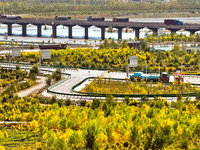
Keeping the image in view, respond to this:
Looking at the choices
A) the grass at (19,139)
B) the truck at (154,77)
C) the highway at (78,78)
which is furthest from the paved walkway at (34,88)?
the grass at (19,139)

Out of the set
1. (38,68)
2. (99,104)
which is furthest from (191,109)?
(38,68)

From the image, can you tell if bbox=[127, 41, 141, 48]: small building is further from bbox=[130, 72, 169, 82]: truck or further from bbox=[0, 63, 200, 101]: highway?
bbox=[130, 72, 169, 82]: truck

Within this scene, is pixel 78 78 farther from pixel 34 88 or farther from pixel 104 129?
pixel 104 129

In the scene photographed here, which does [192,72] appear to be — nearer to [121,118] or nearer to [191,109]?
[191,109]

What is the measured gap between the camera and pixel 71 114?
137 feet

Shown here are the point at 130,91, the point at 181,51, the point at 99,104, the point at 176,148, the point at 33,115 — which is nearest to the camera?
the point at 176,148

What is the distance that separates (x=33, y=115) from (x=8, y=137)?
5.42m

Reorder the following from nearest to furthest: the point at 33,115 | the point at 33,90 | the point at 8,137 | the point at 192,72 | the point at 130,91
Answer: the point at 8,137
the point at 33,115
the point at 130,91
the point at 33,90
the point at 192,72

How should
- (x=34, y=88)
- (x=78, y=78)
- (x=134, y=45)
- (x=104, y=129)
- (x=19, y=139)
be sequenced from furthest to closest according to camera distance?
1. (x=134, y=45)
2. (x=78, y=78)
3. (x=34, y=88)
4. (x=19, y=139)
5. (x=104, y=129)

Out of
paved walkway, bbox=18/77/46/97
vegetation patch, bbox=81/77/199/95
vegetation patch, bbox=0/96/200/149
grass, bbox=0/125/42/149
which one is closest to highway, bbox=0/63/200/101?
paved walkway, bbox=18/77/46/97

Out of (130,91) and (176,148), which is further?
→ (130,91)

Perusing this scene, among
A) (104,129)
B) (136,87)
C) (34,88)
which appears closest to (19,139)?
(104,129)

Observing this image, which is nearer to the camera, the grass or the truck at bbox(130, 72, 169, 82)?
the grass

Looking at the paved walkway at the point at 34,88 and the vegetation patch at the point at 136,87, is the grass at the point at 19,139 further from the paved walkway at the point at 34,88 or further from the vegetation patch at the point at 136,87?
the paved walkway at the point at 34,88
